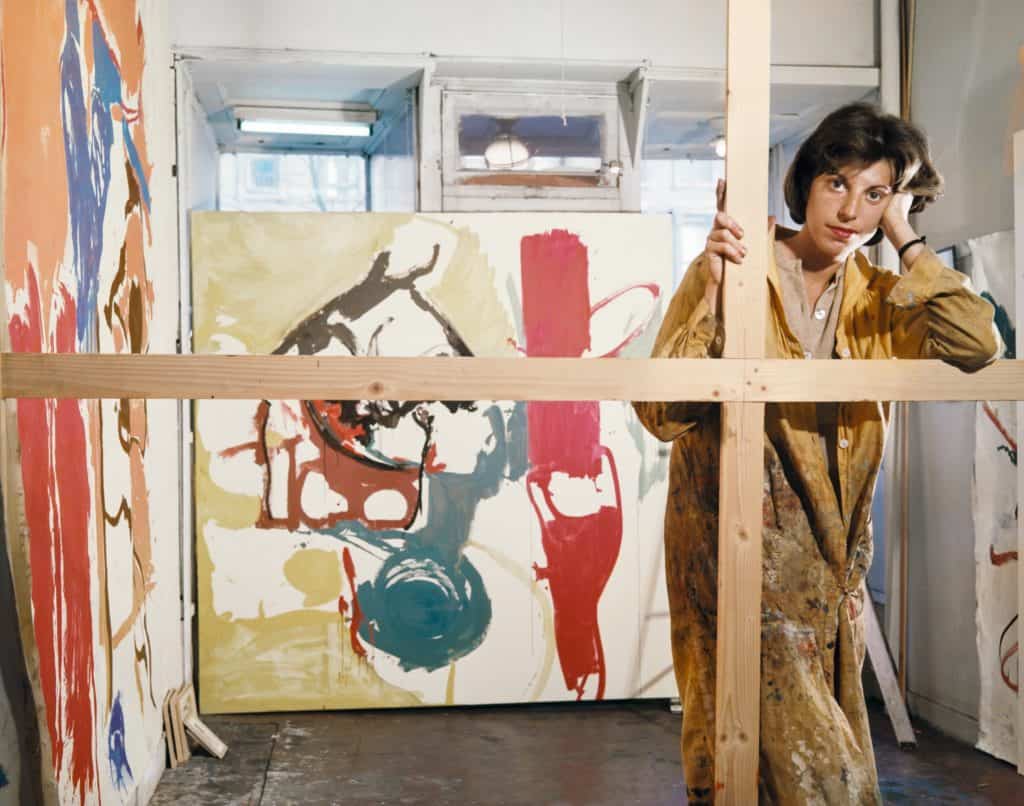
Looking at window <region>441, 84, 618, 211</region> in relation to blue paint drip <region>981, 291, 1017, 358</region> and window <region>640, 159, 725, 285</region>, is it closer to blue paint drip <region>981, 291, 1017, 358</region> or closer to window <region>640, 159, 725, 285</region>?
window <region>640, 159, 725, 285</region>

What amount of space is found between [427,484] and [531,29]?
1807 mm

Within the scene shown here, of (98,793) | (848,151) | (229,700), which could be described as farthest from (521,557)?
(848,151)

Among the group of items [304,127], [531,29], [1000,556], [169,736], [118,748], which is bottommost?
[169,736]

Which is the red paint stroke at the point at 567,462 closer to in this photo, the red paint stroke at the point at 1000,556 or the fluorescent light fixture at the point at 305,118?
the fluorescent light fixture at the point at 305,118

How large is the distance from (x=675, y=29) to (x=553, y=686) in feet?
8.64

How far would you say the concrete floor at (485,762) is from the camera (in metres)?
3.25

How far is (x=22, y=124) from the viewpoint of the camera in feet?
6.54

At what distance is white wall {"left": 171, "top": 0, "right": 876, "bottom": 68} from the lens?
3.87 metres

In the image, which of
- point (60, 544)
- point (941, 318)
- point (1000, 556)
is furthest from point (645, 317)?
point (60, 544)

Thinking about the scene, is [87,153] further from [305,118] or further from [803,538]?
[305,118]

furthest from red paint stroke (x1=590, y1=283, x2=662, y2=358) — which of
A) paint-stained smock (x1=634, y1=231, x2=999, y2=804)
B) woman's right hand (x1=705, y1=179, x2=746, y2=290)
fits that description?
woman's right hand (x1=705, y1=179, x2=746, y2=290)

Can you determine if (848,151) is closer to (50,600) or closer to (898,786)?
(50,600)

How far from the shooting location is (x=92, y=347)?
2562 millimetres

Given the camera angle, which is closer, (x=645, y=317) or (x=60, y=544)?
(x=60, y=544)
